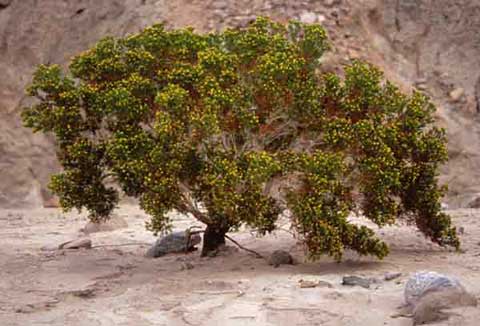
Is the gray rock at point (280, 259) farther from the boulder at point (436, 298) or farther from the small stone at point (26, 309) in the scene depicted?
the boulder at point (436, 298)

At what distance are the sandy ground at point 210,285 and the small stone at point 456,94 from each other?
29.5 feet

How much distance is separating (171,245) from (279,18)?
11.6 metres

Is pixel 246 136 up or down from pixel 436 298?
up

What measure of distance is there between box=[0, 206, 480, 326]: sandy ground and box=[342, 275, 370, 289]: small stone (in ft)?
0.46

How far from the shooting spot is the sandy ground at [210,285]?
8.95 metres

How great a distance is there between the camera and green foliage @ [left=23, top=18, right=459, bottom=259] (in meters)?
11.0

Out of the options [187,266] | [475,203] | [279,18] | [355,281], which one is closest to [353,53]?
[279,18]

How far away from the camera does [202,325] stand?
867 centimetres

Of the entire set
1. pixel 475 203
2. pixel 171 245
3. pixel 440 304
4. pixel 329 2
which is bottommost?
pixel 440 304

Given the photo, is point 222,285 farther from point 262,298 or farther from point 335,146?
point 335,146

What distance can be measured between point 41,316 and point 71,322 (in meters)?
0.53

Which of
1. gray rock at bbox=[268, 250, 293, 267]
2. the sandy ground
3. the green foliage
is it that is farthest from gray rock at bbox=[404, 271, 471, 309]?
gray rock at bbox=[268, 250, 293, 267]

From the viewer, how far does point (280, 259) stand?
11.9m

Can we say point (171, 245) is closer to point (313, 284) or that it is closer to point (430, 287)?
point (313, 284)
